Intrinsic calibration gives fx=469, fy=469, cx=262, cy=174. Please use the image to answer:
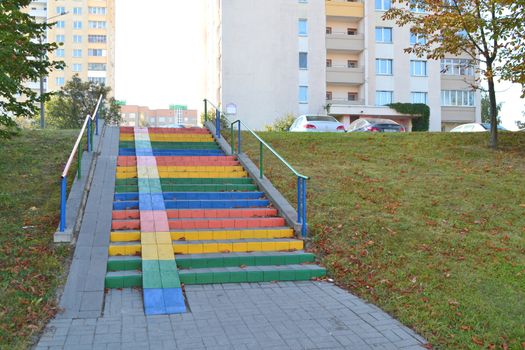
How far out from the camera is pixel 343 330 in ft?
15.5

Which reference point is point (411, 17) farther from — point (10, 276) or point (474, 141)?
point (10, 276)

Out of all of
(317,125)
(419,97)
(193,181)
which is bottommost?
(193,181)

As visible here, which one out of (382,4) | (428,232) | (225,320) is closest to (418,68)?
(382,4)

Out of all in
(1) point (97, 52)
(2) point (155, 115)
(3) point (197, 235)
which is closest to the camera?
(3) point (197, 235)

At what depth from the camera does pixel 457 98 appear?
4809 centimetres

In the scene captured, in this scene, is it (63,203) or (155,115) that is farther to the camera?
(155,115)

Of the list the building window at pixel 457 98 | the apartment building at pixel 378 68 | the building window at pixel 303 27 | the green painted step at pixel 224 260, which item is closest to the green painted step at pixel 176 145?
the green painted step at pixel 224 260

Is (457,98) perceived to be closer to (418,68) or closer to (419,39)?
(418,68)

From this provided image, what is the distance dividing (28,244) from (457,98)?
48.5 m

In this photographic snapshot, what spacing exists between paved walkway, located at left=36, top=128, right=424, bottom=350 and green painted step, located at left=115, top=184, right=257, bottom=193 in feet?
9.13

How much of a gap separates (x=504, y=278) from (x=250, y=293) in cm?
325

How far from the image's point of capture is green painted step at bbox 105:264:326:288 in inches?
233

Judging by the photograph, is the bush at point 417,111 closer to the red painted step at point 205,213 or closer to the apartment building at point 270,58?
the apartment building at point 270,58

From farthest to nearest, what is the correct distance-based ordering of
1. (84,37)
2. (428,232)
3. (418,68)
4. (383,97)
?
(84,37), (418,68), (383,97), (428,232)
